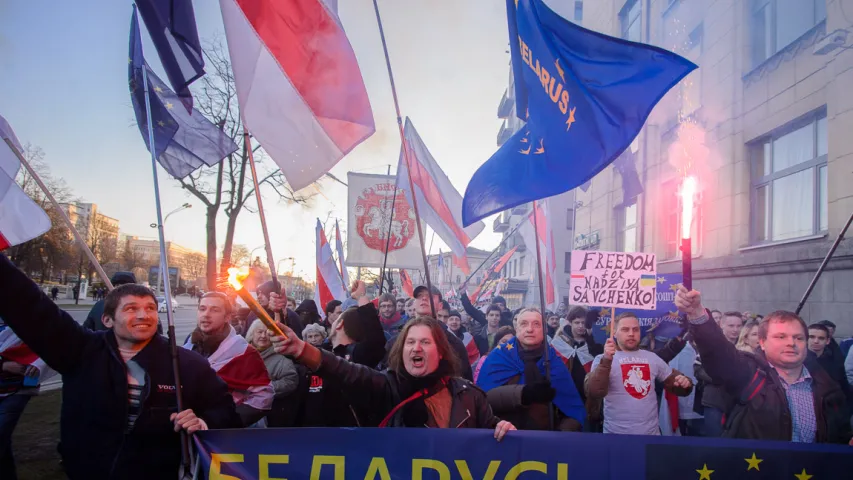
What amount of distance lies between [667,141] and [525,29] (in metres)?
10.5

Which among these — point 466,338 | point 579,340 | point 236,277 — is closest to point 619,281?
point 579,340

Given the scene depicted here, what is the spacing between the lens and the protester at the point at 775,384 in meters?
2.99

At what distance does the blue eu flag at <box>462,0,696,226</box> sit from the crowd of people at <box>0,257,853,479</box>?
1070mm

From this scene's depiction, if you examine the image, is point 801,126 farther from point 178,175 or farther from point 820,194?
point 178,175

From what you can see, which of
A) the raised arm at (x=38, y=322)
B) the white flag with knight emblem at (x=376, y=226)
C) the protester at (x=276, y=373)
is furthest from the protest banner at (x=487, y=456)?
the white flag with knight emblem at (x=376, y=226)

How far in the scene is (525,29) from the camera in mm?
4242

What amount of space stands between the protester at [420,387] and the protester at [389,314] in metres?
4.40

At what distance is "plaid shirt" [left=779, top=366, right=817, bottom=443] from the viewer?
299 centimetres

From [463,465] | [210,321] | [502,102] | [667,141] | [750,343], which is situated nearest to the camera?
[463,465]

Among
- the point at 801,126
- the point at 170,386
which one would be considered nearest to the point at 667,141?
the point at 801,126

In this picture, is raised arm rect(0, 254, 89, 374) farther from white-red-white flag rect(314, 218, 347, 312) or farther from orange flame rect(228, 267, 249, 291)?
white-red-white flag rect(314, 218, 347, 312)

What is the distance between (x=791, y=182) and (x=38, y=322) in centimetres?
1072

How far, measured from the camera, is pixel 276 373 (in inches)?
170

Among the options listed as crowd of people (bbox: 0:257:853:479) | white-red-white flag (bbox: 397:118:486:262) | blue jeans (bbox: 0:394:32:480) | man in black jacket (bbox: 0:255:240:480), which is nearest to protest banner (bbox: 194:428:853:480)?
crowd of people (bbox: 0:257:853:479)
